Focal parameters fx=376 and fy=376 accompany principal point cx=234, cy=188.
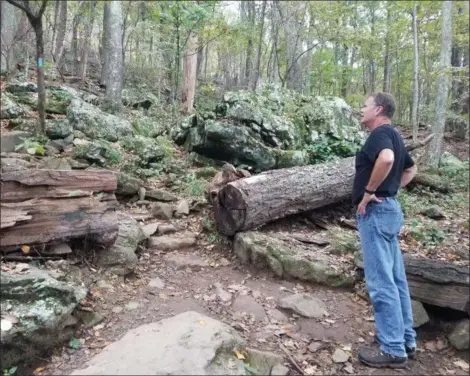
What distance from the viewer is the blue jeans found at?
3176mm

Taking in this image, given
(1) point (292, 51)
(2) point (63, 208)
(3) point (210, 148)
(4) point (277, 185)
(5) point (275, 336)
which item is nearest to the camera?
(5) point (275, 336)

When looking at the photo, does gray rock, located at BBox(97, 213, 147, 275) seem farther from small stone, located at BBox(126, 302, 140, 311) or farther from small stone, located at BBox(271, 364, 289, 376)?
small stone, located at BBox(271, 364, 289, 376)

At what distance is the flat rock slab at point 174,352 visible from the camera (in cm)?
271

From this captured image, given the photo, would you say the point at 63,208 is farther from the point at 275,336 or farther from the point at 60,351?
the point at 275,336

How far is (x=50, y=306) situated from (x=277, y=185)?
11.7ft

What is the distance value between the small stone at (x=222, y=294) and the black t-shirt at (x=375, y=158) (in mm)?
1894

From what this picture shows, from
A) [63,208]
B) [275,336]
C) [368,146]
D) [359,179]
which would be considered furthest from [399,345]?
[63,208]

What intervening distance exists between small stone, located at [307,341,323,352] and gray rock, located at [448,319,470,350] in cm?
117

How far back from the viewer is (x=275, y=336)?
144 inches

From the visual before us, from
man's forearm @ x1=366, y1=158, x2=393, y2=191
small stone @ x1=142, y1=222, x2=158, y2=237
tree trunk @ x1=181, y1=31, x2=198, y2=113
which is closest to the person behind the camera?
man's forearm @ x1=366, y1=158, x2=393, y2=191

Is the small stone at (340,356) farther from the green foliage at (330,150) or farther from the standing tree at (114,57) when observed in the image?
the standing tree at (114,57)

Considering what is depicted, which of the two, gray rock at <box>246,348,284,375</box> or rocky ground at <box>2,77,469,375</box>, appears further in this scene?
rocky ground at <box>2,77,469,375</box>

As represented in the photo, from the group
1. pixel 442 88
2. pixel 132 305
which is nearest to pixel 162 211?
pixel 132 305

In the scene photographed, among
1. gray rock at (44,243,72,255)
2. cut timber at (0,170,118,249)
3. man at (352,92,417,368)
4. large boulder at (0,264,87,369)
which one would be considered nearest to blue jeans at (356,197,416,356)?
man at (352,92,417,368)
